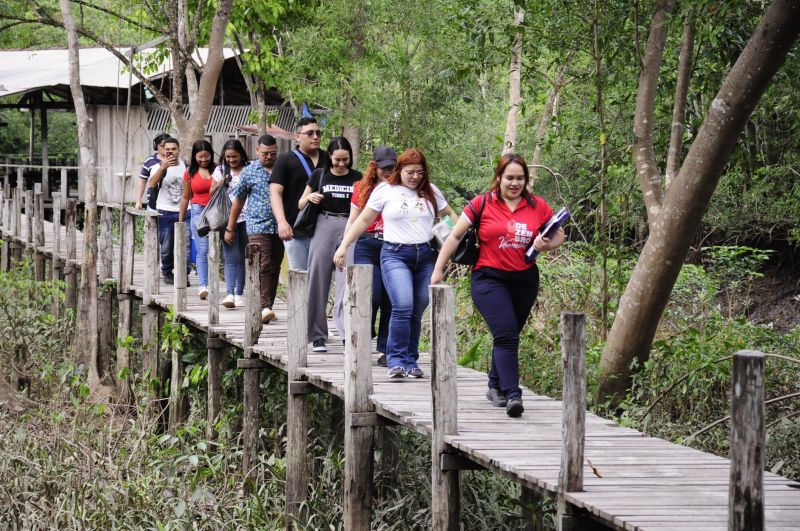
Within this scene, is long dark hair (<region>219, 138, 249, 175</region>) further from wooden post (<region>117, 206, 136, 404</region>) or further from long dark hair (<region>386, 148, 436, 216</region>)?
long dark hair (<region>386, 148, 436, 216</region>)

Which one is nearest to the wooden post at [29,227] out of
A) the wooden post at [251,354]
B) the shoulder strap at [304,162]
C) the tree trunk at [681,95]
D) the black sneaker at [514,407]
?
the wooden post at [251,354]

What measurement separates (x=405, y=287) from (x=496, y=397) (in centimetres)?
103

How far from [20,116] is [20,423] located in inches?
1148

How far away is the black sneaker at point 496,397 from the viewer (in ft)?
22.7

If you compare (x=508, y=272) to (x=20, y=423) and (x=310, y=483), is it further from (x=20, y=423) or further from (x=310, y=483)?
(x=20, y=423)

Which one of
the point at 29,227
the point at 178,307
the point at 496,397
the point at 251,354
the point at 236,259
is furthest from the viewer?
the point at 29,227

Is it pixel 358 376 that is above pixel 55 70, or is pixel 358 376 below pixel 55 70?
below

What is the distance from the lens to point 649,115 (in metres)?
10.5

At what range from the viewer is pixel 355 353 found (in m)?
7.14

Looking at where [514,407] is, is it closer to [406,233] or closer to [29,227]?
[406,233]

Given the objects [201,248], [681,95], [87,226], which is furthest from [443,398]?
[87,226]

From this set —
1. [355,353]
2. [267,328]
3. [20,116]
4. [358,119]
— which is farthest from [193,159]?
[20,116]

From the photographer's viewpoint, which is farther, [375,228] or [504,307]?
[375,228]

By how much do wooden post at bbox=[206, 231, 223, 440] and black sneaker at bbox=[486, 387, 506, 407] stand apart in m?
4.05
